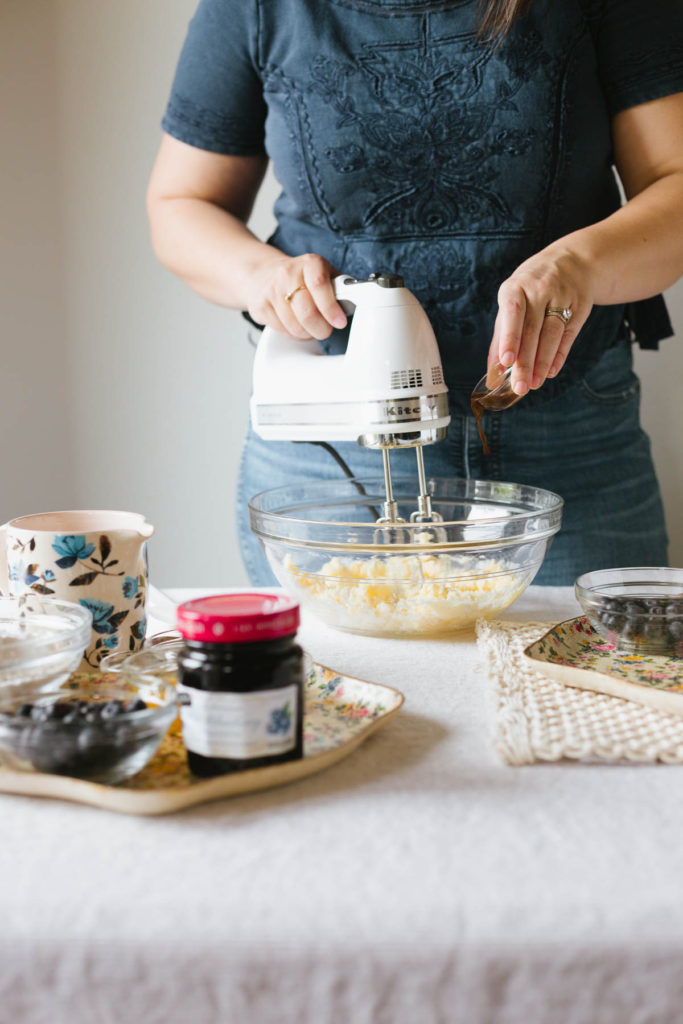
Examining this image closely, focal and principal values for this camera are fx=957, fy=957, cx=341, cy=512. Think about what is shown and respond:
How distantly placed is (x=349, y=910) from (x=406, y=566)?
447mm

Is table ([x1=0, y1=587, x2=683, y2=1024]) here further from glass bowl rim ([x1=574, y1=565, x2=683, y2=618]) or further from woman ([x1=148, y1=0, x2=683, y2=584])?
woman ([x1=148, y1=0, x2=683, y2=584])

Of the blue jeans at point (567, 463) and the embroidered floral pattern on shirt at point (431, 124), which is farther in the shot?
the blue jeans at point (567, 463)

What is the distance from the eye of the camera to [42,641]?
0.62m

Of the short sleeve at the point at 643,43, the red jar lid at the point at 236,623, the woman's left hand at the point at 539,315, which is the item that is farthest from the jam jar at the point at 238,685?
the short sleeve at the point at 643,43

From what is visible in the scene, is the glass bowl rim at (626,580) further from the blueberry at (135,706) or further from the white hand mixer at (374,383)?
the blueberry at (135,706)

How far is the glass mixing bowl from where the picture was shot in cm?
86

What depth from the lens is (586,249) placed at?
1.04 meters

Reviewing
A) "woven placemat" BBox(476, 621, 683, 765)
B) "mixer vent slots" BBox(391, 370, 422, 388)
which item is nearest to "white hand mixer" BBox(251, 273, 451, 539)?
"mixer vent slots" BBox(391, 370, 422, 388)

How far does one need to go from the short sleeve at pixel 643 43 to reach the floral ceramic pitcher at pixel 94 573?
2.79ft

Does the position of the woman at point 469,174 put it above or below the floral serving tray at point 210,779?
above

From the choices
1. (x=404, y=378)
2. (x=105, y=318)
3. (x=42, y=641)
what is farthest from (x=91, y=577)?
(x=105, y=318)

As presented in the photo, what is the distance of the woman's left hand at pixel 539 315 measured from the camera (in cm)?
92

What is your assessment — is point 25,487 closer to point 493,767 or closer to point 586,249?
point 586,249

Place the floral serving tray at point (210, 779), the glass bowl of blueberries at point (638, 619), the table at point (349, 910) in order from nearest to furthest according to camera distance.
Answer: the table at point (349, 910), the floral serving tray at point (210, 779), the glass bowl of blueberries at point (638, 619)
